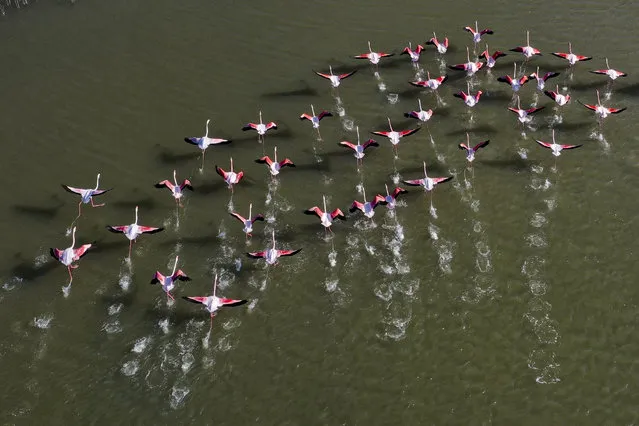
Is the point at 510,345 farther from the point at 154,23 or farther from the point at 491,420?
the point at 154,23

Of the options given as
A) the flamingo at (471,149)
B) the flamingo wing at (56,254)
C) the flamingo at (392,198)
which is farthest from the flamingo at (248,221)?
the flamingo at (471,149)

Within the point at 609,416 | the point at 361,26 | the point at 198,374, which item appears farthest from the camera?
the point at 361,26

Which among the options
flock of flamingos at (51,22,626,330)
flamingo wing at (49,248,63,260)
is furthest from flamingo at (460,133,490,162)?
flamingo wing at (49,248,63,260)

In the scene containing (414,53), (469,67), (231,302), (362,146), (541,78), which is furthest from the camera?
(414,53)

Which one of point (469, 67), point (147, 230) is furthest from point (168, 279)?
point (469, 67)

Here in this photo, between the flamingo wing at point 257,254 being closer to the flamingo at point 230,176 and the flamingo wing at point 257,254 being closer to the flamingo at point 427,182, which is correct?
the flamingo at point 230,176

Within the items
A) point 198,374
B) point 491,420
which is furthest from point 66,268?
point 491,420

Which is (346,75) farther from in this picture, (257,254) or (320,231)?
(257,254)
